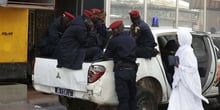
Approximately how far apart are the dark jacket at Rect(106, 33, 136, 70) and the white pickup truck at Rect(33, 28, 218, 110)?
171mm

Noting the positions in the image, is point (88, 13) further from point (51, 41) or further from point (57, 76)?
point (57, 76)

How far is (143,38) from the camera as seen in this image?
8078 mm

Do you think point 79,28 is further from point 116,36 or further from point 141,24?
point 141,24

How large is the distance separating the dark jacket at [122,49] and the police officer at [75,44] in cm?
40

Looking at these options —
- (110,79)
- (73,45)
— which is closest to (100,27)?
(73,45)

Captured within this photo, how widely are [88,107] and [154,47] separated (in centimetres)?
175

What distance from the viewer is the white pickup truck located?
7352 millimetres

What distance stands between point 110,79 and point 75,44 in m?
0.82

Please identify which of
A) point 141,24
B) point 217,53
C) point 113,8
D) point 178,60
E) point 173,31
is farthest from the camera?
point 113,8

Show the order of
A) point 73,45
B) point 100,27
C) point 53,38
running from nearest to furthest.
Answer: point 73,45 < point 53,38 < point 100,27

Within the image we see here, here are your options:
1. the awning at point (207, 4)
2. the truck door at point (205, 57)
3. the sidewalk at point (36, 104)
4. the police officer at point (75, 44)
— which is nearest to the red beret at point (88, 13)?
the police officer at point (75, 44)

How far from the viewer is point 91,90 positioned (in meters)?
7.28

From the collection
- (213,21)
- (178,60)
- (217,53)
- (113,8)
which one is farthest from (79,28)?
(213,21)

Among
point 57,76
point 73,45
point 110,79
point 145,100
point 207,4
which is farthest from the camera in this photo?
point 207,4
